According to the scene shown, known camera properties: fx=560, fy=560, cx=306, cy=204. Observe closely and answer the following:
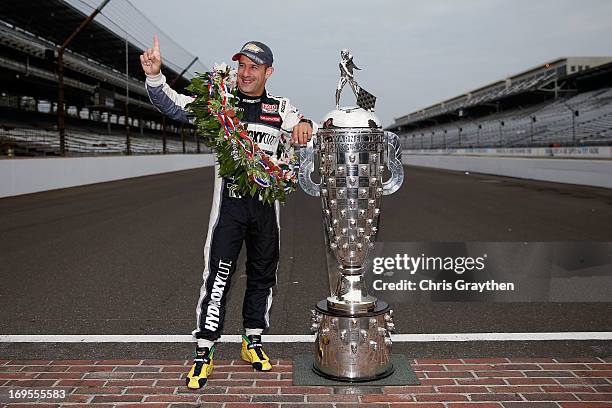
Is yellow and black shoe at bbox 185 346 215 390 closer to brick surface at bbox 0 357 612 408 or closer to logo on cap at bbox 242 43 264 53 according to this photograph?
brick surface at bbox 0 357 612 408

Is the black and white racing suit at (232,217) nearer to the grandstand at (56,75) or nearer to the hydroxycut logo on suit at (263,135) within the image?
the hydroxycut logo on suit at (263,135)

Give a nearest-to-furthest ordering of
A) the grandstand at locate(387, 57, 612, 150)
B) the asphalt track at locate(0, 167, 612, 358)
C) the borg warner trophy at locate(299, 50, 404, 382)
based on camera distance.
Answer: the borg warner trophy at locate(299, 50, 404, 382) → the asphalt track at locate(0, 167, 612, 358) → the grandstand at locate(387, 57, 612, 150)

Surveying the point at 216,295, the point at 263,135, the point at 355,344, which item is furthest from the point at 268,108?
the point at 355,344

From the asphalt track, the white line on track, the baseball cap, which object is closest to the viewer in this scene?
the baseball cap

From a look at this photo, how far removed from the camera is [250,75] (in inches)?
132

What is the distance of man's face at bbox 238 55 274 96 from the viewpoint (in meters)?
3.34

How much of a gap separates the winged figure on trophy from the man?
316 mm

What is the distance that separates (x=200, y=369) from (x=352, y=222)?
1233mm

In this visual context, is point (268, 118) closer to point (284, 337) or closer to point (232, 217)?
point (232, 217)

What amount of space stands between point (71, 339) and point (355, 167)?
8.27ft

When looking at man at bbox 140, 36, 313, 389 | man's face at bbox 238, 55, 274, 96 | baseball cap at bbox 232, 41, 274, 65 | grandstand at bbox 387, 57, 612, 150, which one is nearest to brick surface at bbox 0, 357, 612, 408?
man at bbox 140, 36, 313, 389

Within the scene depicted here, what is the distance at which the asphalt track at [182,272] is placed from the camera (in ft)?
14.1

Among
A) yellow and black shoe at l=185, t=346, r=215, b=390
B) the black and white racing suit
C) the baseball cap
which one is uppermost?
the baseball cap

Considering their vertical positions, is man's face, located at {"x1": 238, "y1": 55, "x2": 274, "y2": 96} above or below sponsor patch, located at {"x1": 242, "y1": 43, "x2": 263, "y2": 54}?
below
